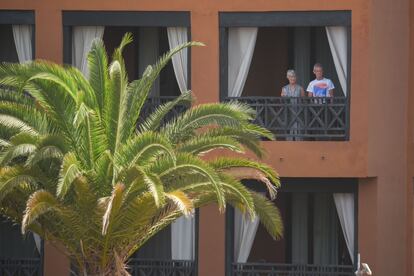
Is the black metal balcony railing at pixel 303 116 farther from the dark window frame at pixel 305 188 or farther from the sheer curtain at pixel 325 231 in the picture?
the sheer curtain at pixel 325 231

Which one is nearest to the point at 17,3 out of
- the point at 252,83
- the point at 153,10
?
the point at 153,10

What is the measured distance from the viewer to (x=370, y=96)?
27.1m

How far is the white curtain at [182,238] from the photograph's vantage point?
2802cm

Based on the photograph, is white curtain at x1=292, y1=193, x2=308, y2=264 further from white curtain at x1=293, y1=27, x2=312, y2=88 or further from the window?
the window

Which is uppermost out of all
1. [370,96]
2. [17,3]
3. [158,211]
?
[17,3]

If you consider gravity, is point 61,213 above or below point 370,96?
below

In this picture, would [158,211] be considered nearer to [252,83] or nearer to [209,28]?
[209,28]

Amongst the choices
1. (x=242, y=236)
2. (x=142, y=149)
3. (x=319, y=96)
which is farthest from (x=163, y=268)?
(x=142, y=149)

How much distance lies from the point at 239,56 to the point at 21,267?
18.6ft

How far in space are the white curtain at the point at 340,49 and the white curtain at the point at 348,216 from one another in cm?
198

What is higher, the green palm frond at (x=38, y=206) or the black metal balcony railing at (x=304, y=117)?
the black metal balcony railing at (x=304, y=117)

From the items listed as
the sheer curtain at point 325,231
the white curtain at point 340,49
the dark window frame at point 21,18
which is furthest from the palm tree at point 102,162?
the sheer curtain at point 325,231

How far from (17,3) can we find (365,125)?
267 inches

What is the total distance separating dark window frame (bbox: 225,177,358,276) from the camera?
2769 cm
